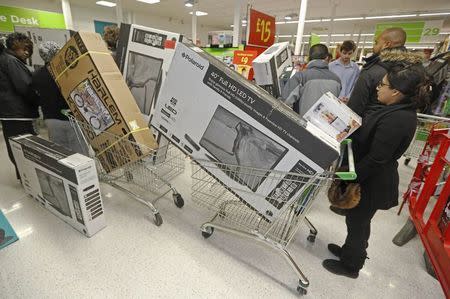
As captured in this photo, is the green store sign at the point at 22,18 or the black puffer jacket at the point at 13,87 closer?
the black puffer jacket at the point at 13,87

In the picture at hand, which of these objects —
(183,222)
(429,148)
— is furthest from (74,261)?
(429,148)

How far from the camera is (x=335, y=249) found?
2014 mm

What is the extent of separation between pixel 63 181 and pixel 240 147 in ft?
4.74

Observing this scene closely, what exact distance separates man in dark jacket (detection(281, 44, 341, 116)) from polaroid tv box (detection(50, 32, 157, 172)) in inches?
57.9

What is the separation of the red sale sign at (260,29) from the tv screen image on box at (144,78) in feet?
6.44

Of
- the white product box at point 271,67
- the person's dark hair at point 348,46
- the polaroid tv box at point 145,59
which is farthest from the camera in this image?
the person's dark hair at point 348,46

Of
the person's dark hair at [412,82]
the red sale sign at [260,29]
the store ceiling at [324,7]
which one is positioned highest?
the store ceiling at [324,7]

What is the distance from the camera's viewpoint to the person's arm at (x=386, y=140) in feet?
4.30

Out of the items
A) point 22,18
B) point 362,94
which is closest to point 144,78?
point 362,94

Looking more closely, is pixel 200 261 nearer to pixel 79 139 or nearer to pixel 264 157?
pixel 264 157

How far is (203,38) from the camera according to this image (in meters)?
18.3

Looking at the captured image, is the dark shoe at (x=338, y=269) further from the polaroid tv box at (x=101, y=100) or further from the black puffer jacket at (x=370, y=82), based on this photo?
the polaroid tv box at (x=101, y=100)

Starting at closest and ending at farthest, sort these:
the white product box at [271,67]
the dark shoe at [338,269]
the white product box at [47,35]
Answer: the dark shoe at [338,269] → the white product box at [271,67] → the white product box at [47,35]

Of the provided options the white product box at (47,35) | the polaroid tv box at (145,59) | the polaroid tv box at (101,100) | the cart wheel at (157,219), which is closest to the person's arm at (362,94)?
the polaroid tv box at (145,59)
